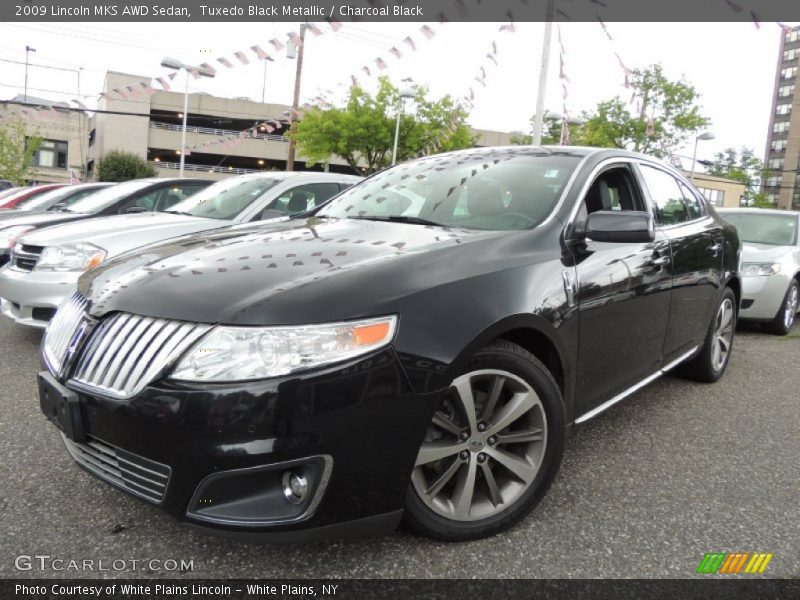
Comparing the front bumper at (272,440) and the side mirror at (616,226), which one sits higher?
the side mirror at (616,226)

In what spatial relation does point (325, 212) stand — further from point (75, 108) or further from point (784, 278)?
point (75, 108)

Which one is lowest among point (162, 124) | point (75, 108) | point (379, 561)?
point (379, 561)

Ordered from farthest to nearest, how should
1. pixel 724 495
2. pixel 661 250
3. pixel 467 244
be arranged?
pixel 661 250 < pixel 724 495 < pixel 467 244

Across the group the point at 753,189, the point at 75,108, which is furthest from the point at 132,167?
the point at 753,189

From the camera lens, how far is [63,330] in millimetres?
2246

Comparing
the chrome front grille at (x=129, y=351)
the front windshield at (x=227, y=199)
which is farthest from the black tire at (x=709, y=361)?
the front windshield at (x=227, y=199)

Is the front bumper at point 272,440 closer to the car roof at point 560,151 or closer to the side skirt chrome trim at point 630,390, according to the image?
the side skirt chrome trim at point 630,390

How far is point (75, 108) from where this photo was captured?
853 centimetres

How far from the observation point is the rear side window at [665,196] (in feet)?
11.4

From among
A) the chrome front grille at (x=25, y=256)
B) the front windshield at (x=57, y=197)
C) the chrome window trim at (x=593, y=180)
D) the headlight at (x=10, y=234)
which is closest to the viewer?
the chrome window trim at (x=593, y=180)

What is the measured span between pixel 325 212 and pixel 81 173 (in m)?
50.2

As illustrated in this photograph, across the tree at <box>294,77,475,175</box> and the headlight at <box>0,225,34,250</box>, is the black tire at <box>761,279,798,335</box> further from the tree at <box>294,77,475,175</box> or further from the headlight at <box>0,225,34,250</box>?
the tree at <box>294,77,475,175</box>

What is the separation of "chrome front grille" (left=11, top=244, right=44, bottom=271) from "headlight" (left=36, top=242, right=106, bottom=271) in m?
0.11

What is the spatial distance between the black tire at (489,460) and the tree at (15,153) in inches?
1604
